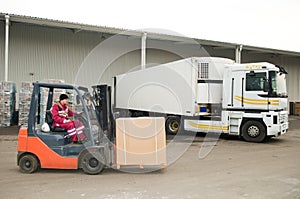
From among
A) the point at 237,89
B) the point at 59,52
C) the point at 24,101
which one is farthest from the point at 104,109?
the point at 59,52

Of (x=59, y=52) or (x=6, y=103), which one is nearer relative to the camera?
(x=6, y=103)

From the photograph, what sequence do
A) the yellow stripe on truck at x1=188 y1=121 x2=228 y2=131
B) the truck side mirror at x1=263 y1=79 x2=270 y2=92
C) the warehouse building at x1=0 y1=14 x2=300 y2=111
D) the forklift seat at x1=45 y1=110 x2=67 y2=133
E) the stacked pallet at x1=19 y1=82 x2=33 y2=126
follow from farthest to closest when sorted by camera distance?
the warehouse building at x1=0 y1=14 x2=300 y2=111 → the stacked pallet at x1=19 y1=82 x2=33 y2=126 → the yellow stripe on truck at x1=188 y1=121 x2=228 y2=131 → the truck side mirror at x1=263 y1=79 x2=270 y2=92 → the forklift seat at x1=45 y1=110 x2=67 y2=133

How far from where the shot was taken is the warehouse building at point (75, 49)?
18812mm

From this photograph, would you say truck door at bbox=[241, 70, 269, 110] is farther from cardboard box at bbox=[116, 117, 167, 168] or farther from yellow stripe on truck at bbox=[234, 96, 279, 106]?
cardboard box at bbox=[116, 117, 167, 168]

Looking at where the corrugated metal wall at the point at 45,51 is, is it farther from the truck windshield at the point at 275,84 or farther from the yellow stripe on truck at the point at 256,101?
the truck windshield at the point at 275,84

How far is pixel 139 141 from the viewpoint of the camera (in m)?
6.99

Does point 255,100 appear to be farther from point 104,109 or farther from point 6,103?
point 6,103

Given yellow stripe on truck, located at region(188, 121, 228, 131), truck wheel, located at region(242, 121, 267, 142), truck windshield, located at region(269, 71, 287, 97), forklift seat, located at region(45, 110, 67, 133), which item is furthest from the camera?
yellow stripe on truck, located at region(188, 121, 228, 131)

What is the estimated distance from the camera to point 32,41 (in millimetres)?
19891

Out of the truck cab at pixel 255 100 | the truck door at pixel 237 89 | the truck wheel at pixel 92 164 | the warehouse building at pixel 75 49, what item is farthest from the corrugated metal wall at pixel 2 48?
the truck wheel at pixel 92 164

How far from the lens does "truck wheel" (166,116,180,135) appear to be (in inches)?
577

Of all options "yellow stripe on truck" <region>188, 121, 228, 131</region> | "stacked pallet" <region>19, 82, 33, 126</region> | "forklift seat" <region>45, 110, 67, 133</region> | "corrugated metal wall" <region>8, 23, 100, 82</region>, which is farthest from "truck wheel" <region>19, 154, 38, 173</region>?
"corrugated metal wall" <region>8, 23, 100, 82</region>

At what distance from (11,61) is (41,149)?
14.0 metres

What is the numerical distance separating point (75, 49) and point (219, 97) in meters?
11.4
